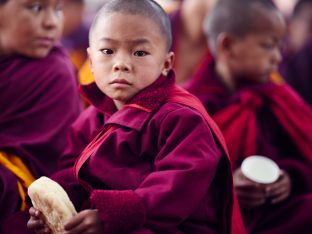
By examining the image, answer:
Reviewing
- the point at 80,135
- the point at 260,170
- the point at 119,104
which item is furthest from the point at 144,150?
the point at 260,170

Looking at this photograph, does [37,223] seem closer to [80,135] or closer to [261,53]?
[80,135]

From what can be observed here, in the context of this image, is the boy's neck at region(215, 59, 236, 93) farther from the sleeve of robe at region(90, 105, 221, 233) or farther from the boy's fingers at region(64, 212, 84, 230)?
the boy's fingers at region(64, 212, 84, 230)

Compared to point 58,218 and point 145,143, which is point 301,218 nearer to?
point 145,143

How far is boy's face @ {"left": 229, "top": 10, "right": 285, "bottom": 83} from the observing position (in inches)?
91.5

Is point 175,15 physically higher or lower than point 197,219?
higher

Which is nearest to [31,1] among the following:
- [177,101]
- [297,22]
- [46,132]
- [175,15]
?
[46,132]

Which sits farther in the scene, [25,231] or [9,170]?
[9,170]

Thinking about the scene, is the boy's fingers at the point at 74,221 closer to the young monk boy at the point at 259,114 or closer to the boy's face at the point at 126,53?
the boy's face at the point at 126,53

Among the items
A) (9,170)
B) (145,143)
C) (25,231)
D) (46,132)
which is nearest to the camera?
(145,143)

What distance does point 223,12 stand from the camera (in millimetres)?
2547

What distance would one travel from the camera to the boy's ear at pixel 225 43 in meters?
2.44

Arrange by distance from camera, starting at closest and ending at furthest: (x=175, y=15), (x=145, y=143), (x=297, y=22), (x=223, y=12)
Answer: (x=145, y=143) → (x=223, y=12) → (x=175, y=15) → (x=297, y=22)

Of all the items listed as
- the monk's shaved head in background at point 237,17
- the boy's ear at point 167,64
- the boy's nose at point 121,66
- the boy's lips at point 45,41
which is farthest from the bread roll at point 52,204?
the monk's shaved head in background at point 237,17

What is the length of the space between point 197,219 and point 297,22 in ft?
9.48
